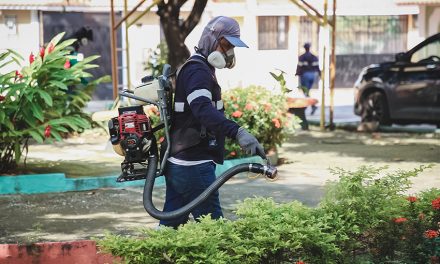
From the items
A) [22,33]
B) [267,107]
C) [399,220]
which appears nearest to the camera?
[399,220]

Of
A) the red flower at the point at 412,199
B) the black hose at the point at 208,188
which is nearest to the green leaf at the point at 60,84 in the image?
the black hose at the point at 208,188

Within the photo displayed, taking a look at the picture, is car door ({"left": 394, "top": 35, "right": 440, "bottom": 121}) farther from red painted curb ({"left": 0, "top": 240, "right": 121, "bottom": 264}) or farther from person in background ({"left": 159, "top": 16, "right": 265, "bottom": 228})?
red painted curb ({"left": 0, "top": 240, "right": 121, "bottom": 264})

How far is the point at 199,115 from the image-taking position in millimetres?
5863

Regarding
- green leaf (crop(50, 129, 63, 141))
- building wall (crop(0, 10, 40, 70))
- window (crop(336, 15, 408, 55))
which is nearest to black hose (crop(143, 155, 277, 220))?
green leaf (crop(50, 129, 63, 141))

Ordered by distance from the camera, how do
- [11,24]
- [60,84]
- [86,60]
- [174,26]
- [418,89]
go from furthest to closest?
[11,24], [418,89], [174,26], [86,60], [60,84]

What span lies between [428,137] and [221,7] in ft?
54.1

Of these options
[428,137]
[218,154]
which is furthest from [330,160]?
[218,154]

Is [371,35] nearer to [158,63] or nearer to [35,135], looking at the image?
[158,63]

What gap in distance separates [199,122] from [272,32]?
89.5 ft

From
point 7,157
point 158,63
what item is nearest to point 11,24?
point 158,63

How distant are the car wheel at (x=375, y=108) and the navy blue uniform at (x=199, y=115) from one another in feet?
39.0

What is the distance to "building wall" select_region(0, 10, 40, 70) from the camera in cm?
2870

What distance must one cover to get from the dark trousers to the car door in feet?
36.2

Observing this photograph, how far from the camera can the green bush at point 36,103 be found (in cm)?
1044
